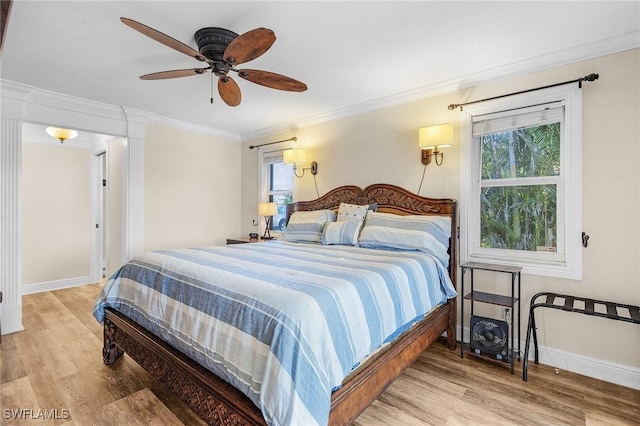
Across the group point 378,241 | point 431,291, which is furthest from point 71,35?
point 431,291

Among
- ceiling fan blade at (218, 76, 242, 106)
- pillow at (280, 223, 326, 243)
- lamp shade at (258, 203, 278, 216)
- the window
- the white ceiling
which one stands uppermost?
the white ceiling

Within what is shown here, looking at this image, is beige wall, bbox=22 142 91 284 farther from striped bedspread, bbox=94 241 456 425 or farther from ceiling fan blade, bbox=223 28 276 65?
ceiling fan blade, bbox=223 28 276 65

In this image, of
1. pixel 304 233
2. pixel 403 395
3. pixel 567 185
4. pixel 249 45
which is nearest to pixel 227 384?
pixel 403 395

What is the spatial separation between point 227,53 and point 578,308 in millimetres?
2979

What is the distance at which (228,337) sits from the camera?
146cm

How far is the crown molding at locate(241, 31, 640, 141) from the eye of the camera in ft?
7.40

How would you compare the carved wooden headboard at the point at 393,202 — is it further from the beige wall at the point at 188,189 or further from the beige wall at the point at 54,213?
the beige wall at the point at 54,213

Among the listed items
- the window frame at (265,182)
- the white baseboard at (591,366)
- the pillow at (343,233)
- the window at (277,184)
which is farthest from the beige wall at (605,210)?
the window frame at (265,182)

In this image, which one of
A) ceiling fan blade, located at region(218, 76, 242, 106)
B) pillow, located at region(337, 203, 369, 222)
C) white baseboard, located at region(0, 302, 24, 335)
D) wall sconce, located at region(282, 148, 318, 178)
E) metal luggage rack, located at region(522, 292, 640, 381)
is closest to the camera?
metal luggage rack, located at region(522, 292, 640, 381)

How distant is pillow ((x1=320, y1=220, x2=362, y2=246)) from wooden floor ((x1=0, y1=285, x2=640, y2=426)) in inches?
48.4

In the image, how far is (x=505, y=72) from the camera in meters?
2.71

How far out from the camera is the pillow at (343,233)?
310cm

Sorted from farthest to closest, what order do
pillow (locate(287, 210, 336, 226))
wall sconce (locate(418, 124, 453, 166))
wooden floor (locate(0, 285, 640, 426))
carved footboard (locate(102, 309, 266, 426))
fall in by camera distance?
pillow (locate(287, 210, 336, 226))
wall sconce (locate(418, 124, 453, 166))
wooden floor (locate(0, 285, 640, 426))
carved footboard (locate(102, 309, 266, 426))

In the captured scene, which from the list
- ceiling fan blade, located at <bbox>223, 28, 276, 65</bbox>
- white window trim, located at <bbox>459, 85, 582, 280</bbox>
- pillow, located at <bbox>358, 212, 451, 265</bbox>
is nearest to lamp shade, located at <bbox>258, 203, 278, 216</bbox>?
pillow, located at <bbox>358, 212, 451, 265</bbox>
